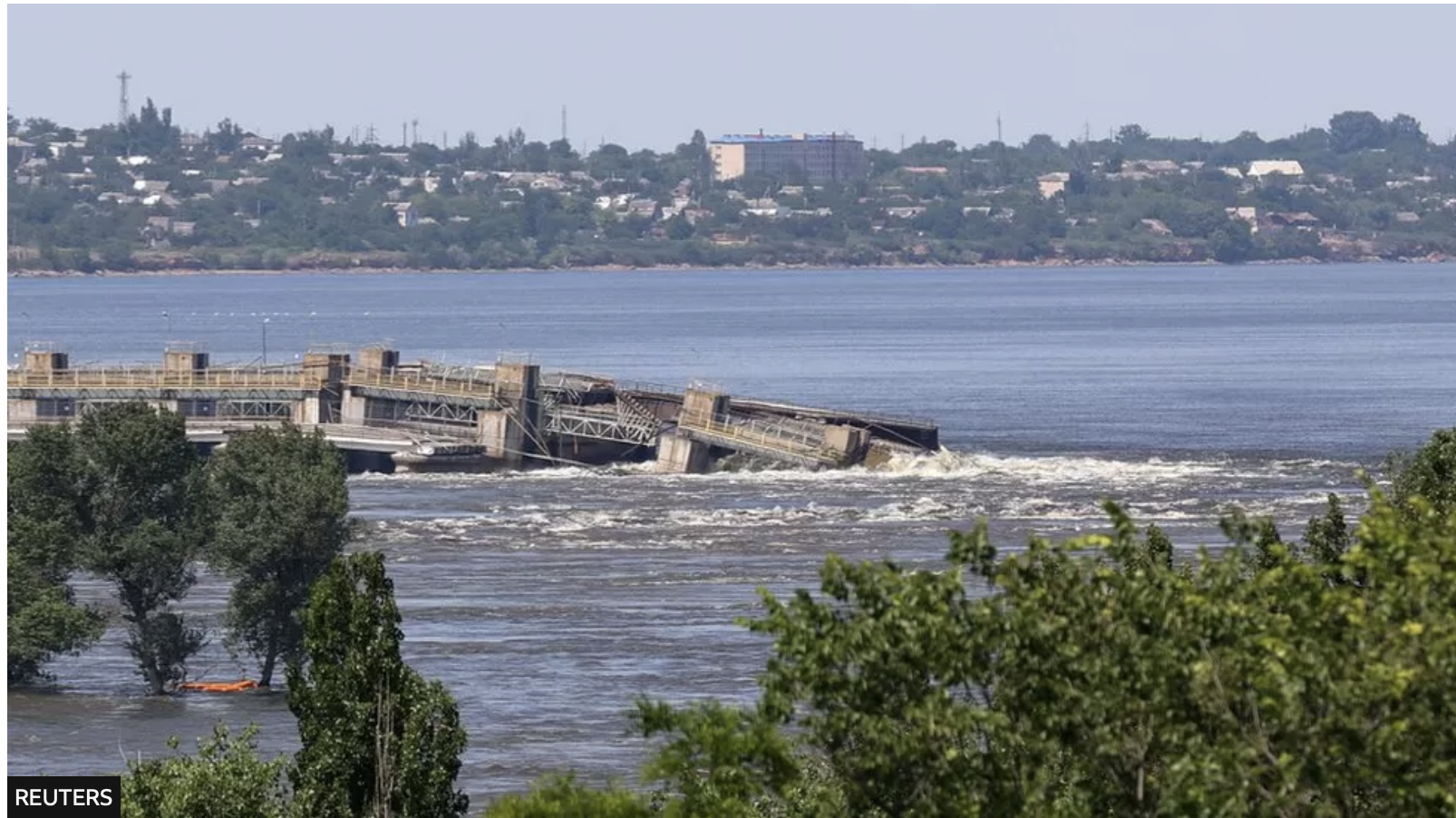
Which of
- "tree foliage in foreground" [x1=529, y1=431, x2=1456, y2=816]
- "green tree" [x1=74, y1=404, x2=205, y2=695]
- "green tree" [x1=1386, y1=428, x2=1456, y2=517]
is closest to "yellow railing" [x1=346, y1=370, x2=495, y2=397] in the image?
"green tree" [x1=74, y1=404, x2=205, y2=695]

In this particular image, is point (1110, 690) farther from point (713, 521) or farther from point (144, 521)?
point (713, 521)

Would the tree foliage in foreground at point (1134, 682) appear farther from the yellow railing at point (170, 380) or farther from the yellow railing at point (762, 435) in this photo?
the yellow railing at point (170, 380)

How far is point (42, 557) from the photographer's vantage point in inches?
2061

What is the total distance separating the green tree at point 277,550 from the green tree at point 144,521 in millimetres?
997

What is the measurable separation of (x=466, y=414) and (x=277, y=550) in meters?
51.9

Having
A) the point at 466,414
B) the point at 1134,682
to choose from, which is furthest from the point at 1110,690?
the point at 466,414

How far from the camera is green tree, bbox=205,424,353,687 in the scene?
5306 centimetres

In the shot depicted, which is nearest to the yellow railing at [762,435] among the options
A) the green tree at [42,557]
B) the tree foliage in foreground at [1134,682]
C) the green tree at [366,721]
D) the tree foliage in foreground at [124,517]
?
the tree foliage in foreground at [124,517]

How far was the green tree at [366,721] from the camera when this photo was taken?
29.0 m

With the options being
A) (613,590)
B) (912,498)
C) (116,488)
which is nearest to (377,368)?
(912,498)

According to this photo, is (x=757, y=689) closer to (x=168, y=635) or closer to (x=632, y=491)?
(x=168, y=635)

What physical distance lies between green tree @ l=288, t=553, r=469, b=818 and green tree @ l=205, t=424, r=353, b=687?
70.9 ft

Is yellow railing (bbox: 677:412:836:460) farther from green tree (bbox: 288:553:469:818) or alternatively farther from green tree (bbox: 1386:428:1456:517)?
green tree (bbox: 288:553:469:818)

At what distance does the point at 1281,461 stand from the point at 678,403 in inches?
879
